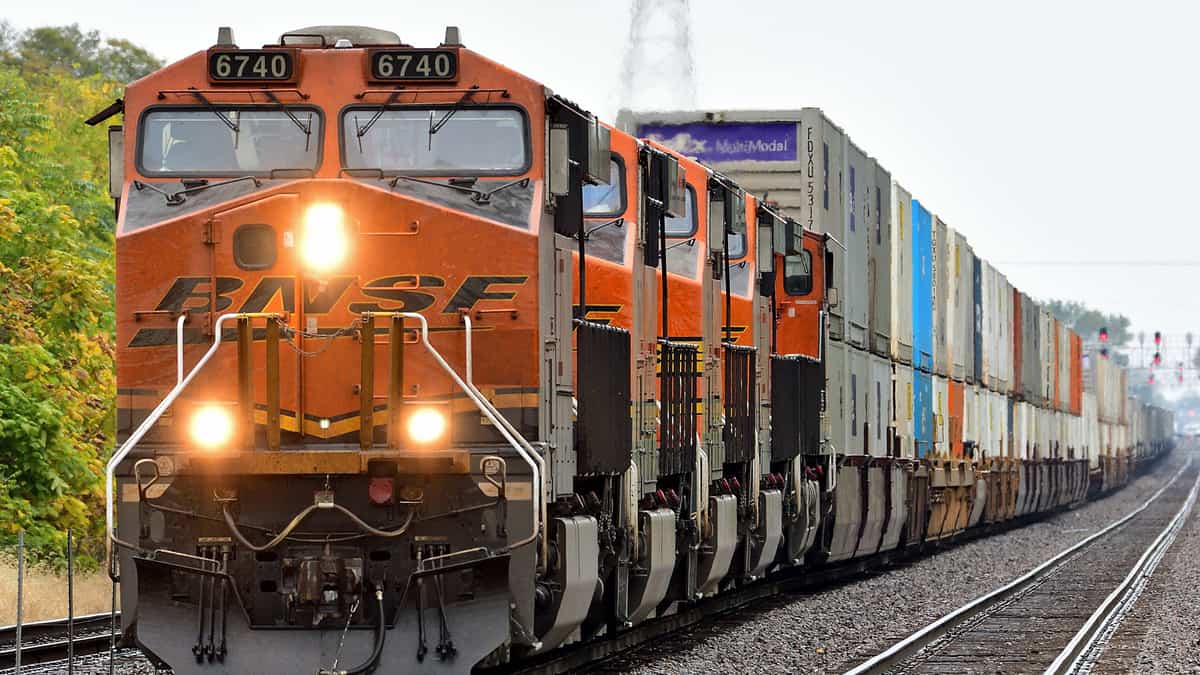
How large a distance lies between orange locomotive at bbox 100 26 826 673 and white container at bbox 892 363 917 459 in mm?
15401

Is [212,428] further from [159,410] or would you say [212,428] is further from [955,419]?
[955,419]

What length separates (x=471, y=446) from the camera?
9.89 meters

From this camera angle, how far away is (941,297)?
103 ft

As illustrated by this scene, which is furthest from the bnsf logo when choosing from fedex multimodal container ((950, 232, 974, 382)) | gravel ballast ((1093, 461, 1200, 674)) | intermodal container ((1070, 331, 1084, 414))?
intermodal container ((1070, 331, 1084, 414))

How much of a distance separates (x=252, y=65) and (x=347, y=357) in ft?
5.55

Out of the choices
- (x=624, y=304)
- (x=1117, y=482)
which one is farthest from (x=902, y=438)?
(x=1117, y=482)

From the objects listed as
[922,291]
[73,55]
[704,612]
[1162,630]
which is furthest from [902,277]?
[73,55]

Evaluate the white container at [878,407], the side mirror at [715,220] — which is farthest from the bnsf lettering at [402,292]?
the white container at [878,407]

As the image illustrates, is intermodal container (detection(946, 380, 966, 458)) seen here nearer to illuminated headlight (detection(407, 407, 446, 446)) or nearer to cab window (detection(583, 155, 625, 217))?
cab window (detection(583, 155, 625, 217))

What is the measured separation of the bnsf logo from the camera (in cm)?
994

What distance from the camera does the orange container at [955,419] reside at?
30688mm

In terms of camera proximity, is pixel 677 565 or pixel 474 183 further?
pixel 677 565

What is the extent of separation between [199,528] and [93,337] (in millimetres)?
15265

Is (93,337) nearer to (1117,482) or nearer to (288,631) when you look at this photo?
(288,631)
